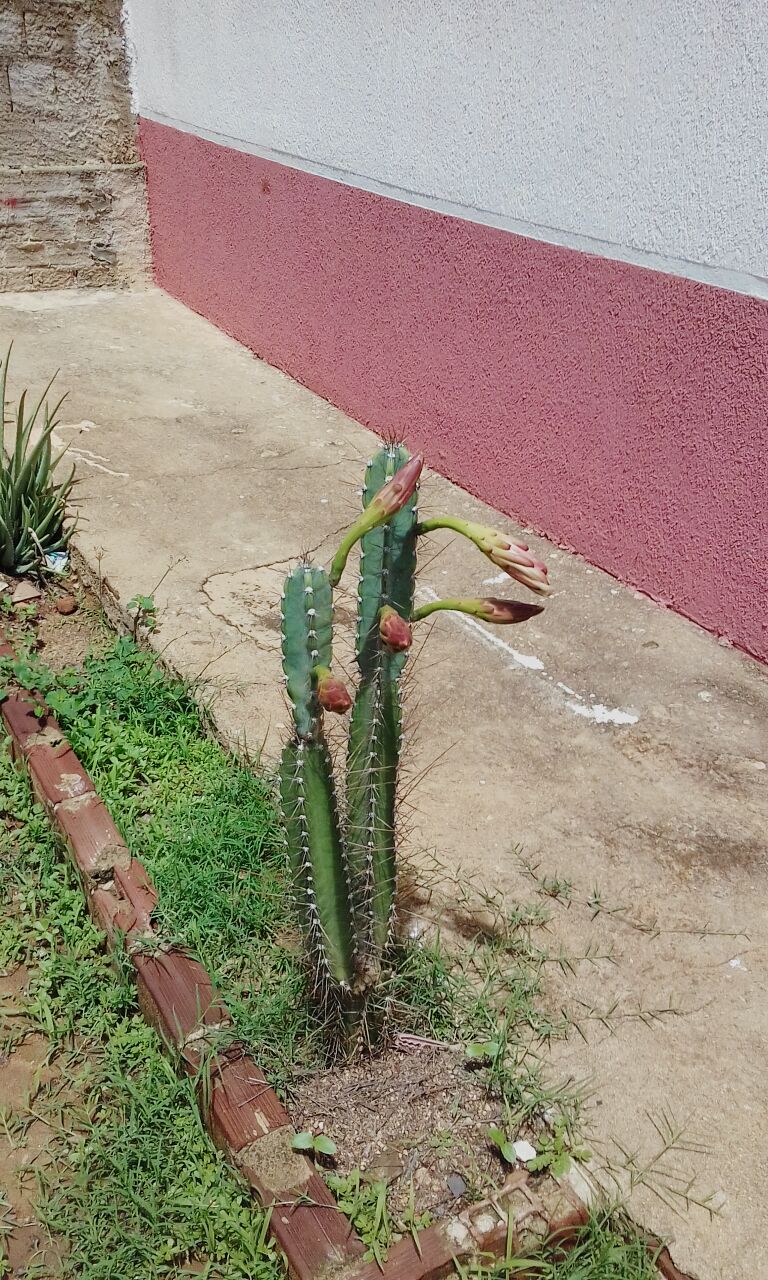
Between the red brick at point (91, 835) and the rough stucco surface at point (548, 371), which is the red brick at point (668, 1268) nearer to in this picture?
the red brick at point (91, 835)

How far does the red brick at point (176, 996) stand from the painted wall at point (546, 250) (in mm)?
2081

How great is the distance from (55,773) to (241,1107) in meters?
1.07

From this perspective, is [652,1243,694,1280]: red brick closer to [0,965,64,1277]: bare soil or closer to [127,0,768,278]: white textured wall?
[0,965,64,1277]: bare soil

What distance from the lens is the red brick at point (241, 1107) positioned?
68.2 inches

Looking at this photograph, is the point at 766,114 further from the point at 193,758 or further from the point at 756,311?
the point at 193,758

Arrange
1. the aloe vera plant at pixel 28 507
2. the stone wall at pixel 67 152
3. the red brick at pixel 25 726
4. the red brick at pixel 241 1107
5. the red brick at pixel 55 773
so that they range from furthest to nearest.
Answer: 1. the stone wall at pixel 67 152
2. the aloe vera plant at pixel 28 507
3. the red brick at pixel 25 726
4. the red brick at pixel 55 773
5. the red brick at pixel 241 1107

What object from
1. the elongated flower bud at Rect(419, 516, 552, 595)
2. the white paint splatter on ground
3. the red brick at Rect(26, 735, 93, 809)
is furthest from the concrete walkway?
the elongated flower bud at Rect(419, 516, 552, 595)

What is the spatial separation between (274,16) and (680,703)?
13.5 feet

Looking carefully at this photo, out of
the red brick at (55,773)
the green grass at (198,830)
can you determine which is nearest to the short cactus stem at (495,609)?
the green grass at (198,830)

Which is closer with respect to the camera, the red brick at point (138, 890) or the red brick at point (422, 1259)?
→ the red brick at point (422, 1259)

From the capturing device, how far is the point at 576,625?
11.3 feet

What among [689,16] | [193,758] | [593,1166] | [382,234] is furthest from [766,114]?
[593,1166]

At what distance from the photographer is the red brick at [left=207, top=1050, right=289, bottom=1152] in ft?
5.68

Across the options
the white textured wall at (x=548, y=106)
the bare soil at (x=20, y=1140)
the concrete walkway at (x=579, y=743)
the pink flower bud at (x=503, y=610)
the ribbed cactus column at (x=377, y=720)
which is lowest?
the bare soil at (x=20, y=1140)
